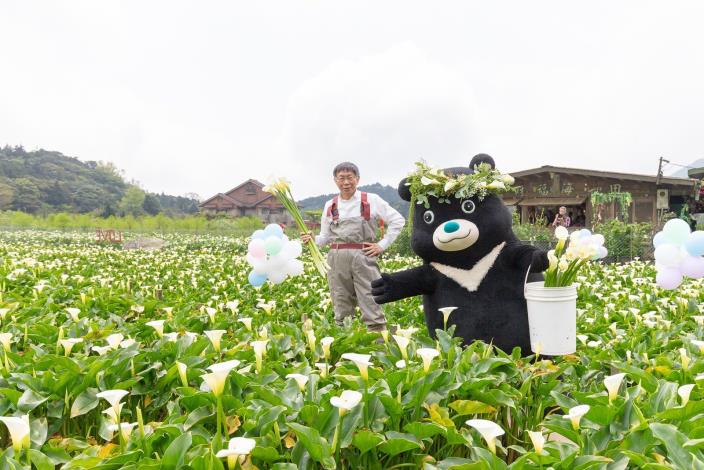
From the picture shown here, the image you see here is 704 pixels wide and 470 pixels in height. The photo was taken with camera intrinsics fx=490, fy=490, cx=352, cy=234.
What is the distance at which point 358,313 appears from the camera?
5.50 metres

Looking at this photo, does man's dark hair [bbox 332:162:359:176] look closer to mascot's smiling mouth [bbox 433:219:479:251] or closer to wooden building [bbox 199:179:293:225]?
mascot's smiling mouth [bbox 433:219:479:251]

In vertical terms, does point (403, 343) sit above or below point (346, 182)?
below

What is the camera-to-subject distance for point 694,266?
3617 millimetres

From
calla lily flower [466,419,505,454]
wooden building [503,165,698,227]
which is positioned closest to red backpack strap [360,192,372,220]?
calla lily flower [466,419,505,454]

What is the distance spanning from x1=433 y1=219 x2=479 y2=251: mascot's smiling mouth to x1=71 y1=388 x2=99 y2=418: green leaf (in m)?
2.12

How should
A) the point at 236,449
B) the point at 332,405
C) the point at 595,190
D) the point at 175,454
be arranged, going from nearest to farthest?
the point at 236,449 → the point at 175,454 → the point at 332,405 → the point at 595,190

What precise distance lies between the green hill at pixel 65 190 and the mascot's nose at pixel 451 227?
58208 mm

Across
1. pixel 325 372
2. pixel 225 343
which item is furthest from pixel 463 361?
pixel 225 343

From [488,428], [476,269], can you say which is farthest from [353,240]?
[488,428]

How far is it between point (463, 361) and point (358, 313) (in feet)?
11.0

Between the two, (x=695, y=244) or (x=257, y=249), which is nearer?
(x=695, y=244)

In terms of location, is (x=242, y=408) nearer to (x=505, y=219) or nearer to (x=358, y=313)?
(x=505, y=219)

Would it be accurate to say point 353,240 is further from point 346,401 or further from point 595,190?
point 595,190

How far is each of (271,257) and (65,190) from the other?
66.8 meters
